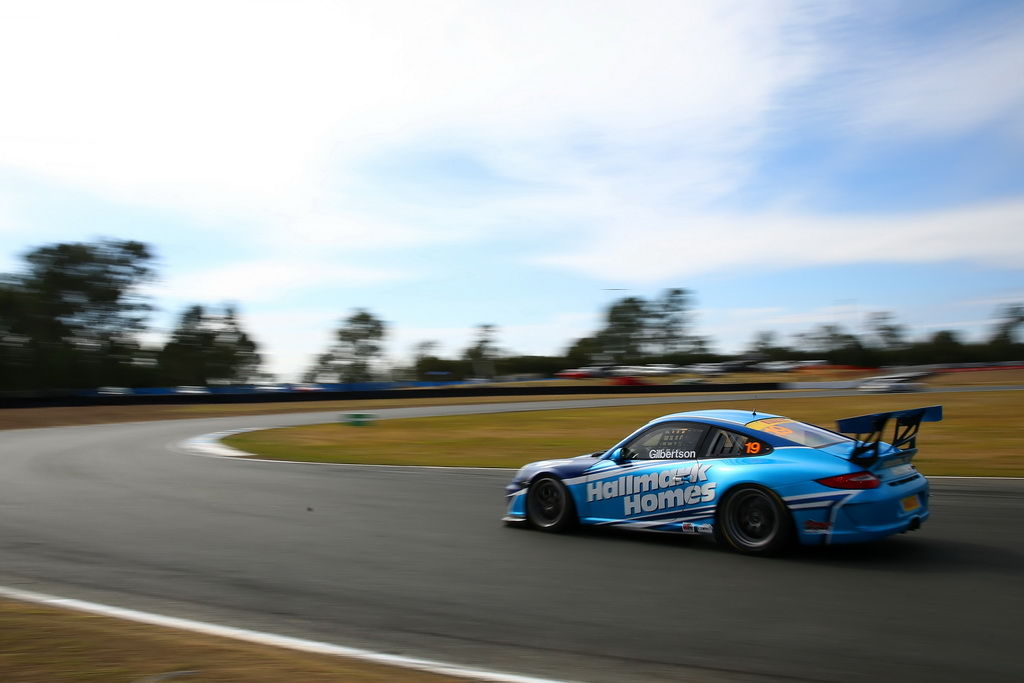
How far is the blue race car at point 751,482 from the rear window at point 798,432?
10 millimetres

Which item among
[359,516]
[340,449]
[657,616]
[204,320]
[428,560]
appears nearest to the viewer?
[657,616]

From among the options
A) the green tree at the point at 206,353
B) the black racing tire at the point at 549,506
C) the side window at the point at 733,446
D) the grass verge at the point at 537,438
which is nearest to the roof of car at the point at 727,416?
the side window at the point at 733,446

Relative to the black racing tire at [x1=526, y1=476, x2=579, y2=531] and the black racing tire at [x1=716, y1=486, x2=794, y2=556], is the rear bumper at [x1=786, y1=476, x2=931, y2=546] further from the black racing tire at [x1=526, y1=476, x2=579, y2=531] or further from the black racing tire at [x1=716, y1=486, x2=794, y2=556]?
the black racing tire at [x1=526, y1=476, x2=579, y2=531]

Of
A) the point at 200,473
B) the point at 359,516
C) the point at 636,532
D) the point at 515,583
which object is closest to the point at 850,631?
the point at 515,583

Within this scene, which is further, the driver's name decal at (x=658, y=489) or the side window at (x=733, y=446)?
the driver's name decal at (x=658, y=489)

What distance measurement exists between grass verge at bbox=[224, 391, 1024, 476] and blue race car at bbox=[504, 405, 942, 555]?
264 inches

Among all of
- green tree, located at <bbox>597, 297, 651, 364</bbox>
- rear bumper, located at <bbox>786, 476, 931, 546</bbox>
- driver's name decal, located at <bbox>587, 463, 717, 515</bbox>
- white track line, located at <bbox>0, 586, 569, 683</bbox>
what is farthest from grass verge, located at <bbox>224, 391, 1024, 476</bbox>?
green tree, located at <bbox>597, 297, 651, 364</bbox>

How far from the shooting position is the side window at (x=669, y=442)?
752 centimetres

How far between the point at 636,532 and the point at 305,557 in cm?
314

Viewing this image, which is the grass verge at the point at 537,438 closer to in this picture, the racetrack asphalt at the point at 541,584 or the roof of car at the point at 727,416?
the racetrack asphalt at the point at 541,584

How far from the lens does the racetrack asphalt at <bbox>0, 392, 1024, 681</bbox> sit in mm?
4660

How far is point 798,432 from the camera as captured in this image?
287 inches

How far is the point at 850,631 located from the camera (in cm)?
500

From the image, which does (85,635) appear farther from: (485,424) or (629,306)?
(629,306)
